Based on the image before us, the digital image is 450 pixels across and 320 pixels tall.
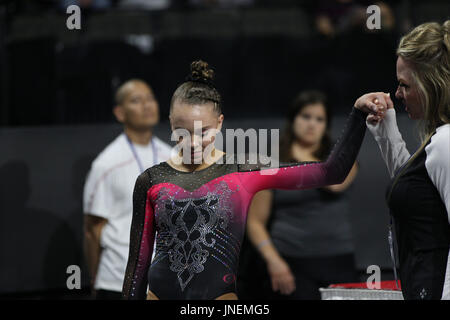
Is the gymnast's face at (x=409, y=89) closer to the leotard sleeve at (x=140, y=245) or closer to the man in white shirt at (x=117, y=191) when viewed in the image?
the leotard sleeve at (x=140, y=245)

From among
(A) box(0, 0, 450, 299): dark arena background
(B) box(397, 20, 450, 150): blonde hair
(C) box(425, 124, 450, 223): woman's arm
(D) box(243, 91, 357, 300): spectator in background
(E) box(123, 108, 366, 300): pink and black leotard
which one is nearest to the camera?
(C) box(425, 124, 450, 223): woman's arm

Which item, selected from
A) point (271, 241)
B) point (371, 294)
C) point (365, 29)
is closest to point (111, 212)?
point (271, 241)

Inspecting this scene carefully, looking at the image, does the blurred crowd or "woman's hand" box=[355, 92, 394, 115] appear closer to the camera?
"woman's hand" box=[355, 92, 394, 115]

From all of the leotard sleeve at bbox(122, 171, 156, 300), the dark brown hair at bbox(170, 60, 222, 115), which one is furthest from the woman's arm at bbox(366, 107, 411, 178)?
the leotard sleeve at bbox(122, 171, 156, 300)

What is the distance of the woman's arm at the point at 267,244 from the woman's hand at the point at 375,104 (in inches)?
65.4

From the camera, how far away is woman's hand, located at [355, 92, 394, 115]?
2186 mm

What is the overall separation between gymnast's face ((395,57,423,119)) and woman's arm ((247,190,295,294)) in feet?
5.86

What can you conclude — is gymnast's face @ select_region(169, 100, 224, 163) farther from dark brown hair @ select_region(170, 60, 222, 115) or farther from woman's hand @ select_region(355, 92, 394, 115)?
woman's hand @ select_region(355, 92, 394, 115)

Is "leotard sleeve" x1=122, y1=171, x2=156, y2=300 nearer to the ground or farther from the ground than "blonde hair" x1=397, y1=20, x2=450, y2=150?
nearer to the ground

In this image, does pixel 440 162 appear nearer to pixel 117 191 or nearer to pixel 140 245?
pixel 140 245

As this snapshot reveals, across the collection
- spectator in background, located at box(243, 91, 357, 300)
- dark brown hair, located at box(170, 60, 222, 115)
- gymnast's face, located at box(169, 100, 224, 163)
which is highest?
dark brown hair, located at box(170, 60, 222, 115)

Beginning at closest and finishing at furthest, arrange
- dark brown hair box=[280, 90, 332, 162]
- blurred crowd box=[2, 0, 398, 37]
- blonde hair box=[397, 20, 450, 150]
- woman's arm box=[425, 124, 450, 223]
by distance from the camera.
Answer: woman's arm box=[425, 124, 450, 223] < blonde hair box=[397, 20, 450, 150] < dark brown hair box=[280, 90, 332, 162] < blurred crowd box=[2, 0, 398, 37]

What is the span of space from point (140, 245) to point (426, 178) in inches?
36.7

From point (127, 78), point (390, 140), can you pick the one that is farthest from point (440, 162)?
point (127, 78)
